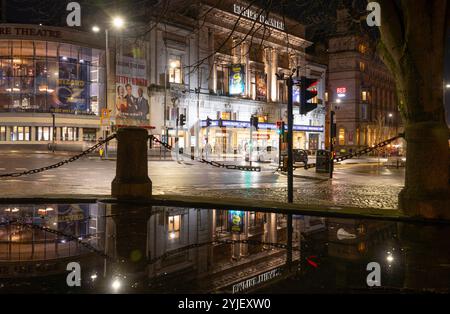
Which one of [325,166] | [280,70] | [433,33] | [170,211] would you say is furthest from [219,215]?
[280,70]

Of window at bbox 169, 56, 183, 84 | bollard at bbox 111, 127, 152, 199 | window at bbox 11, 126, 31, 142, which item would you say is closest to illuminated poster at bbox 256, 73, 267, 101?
window at bbox 169, 56, 183, 84

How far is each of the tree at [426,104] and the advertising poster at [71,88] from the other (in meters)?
56.1

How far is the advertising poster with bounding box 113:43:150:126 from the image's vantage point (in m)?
53.2

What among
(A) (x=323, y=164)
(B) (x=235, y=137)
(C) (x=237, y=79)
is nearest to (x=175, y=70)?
(C) (x=237, y=79)

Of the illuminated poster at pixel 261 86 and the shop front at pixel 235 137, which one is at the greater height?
the illuminated poster at pixel 261 86

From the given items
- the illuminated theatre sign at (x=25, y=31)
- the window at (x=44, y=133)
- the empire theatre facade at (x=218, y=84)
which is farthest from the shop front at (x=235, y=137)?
the illuminated theatre sign at (x=25, y=31)

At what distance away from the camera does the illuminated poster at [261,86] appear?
70000 millimetres

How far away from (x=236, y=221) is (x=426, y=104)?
420 centimetres

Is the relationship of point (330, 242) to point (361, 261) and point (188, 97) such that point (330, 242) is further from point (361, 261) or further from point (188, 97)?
point (188, 97)

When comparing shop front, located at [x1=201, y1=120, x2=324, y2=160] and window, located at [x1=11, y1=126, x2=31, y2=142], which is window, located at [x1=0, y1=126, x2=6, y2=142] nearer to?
window, located at [x1=11, y1=126, x2=31, y2=142]

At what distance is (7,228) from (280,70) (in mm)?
69324

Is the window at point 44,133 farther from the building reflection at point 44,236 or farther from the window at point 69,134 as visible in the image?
the building reflection at point 44,236

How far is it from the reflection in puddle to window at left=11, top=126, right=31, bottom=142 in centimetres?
5262

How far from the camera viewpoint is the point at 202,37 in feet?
203
